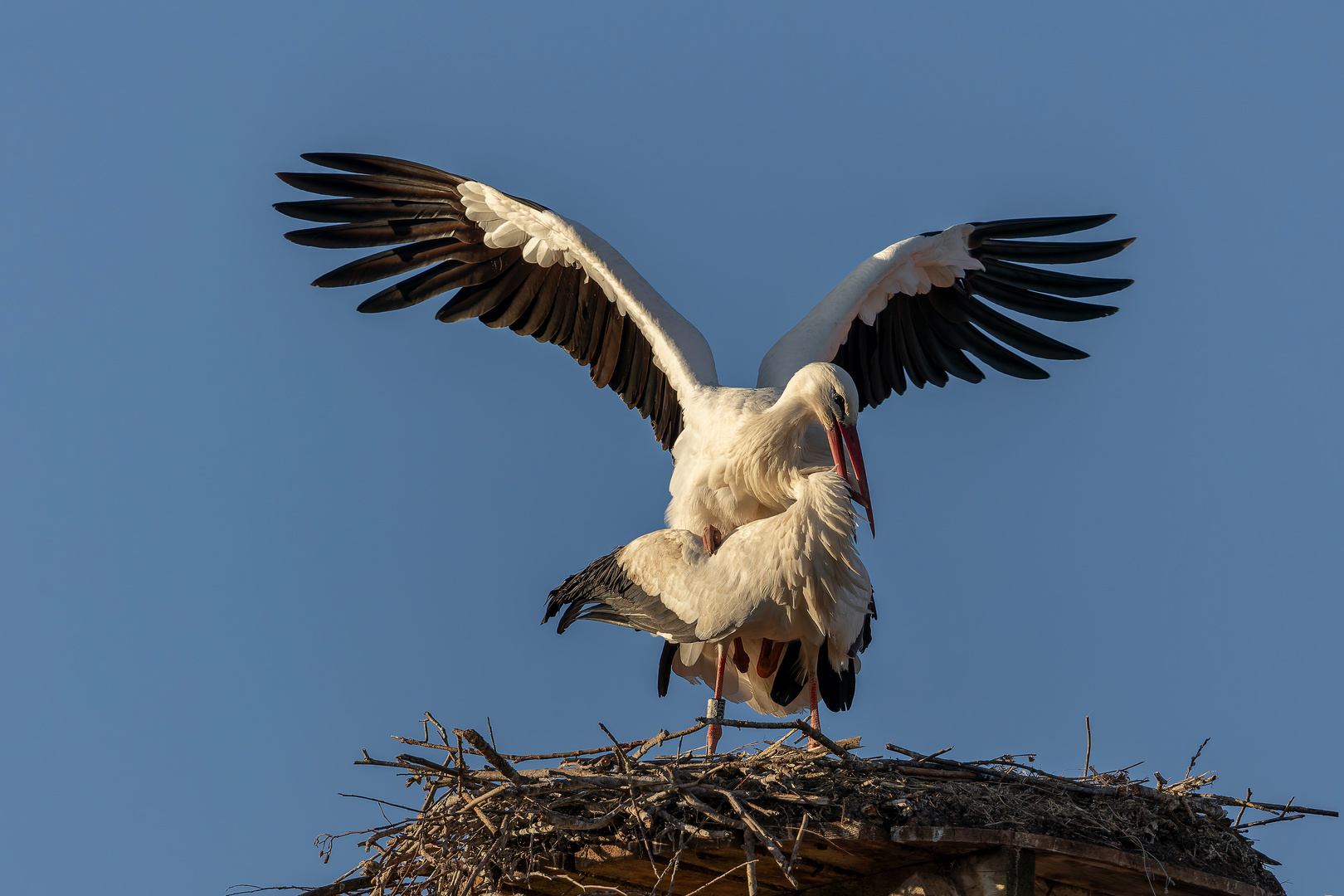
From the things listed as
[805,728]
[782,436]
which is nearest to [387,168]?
[782,436]

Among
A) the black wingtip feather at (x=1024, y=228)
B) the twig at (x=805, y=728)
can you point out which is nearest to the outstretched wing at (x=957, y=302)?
the black wingtip feather at (x=1024, y=228)

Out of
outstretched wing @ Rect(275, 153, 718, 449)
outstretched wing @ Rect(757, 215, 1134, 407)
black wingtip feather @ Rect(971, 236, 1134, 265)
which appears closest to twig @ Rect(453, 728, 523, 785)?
outstretched wing @ Rect(275, 153, 718, 449)

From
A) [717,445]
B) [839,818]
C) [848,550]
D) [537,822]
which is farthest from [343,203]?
[839,818]

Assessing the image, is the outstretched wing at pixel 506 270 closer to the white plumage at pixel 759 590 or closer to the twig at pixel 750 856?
the white plumage at pixel 759 590

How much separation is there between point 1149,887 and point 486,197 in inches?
185

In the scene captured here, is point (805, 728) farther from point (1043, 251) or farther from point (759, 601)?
point (1043, 251)

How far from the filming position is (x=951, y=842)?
420cm

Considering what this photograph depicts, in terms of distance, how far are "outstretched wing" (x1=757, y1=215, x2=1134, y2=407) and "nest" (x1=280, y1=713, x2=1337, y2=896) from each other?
3338mm

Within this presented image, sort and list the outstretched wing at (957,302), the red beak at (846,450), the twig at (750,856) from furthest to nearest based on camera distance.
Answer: the outstretched wing at (957,302)
the red beak at (846,450)
the twig at (750,856)

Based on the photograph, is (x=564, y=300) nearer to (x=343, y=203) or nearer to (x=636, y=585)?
(x=343, y=203)

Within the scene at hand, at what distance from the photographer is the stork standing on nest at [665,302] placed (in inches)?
284

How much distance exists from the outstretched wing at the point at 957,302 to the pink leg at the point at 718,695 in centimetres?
200

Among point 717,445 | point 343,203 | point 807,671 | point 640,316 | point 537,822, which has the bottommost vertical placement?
point 537,822

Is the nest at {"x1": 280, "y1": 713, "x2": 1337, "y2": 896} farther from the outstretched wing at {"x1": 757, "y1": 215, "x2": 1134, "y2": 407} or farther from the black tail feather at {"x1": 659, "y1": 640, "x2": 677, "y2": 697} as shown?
the outstretched wing at {"x1": 757, "y1": 215, "x2": 1134, "y2": 407}
